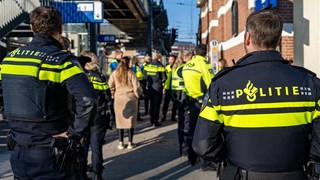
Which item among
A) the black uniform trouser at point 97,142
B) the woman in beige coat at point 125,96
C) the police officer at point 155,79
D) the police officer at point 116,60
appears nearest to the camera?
the black uniform trouser at point 97,142

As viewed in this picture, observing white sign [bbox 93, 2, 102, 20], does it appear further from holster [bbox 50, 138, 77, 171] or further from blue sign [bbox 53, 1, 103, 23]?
holster [bbox 50, 138, 77, 171]

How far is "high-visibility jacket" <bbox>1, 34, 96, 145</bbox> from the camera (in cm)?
319

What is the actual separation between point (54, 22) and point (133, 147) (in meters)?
5.88

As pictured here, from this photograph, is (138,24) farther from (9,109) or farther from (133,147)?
(9,109)

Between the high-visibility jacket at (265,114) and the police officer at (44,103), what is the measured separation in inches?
43.7

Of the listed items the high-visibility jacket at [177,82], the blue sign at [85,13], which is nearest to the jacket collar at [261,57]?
the high-visibility jacket at [177,82]

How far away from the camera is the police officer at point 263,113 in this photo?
2551 millimetres

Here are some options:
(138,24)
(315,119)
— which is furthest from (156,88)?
(138,24)

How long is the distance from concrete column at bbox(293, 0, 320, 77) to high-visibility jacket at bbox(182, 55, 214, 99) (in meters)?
1.91

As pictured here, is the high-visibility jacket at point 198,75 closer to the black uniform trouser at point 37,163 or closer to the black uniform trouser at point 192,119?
the black uniform trouser at point 192,119

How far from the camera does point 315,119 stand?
2635 millimetres

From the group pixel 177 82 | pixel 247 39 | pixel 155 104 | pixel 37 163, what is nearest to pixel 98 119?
pixel 177 82

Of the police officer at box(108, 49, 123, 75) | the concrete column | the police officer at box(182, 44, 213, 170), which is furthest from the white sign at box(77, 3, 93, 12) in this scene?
the concrete column

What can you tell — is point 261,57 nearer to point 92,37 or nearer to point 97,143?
point 97,143
